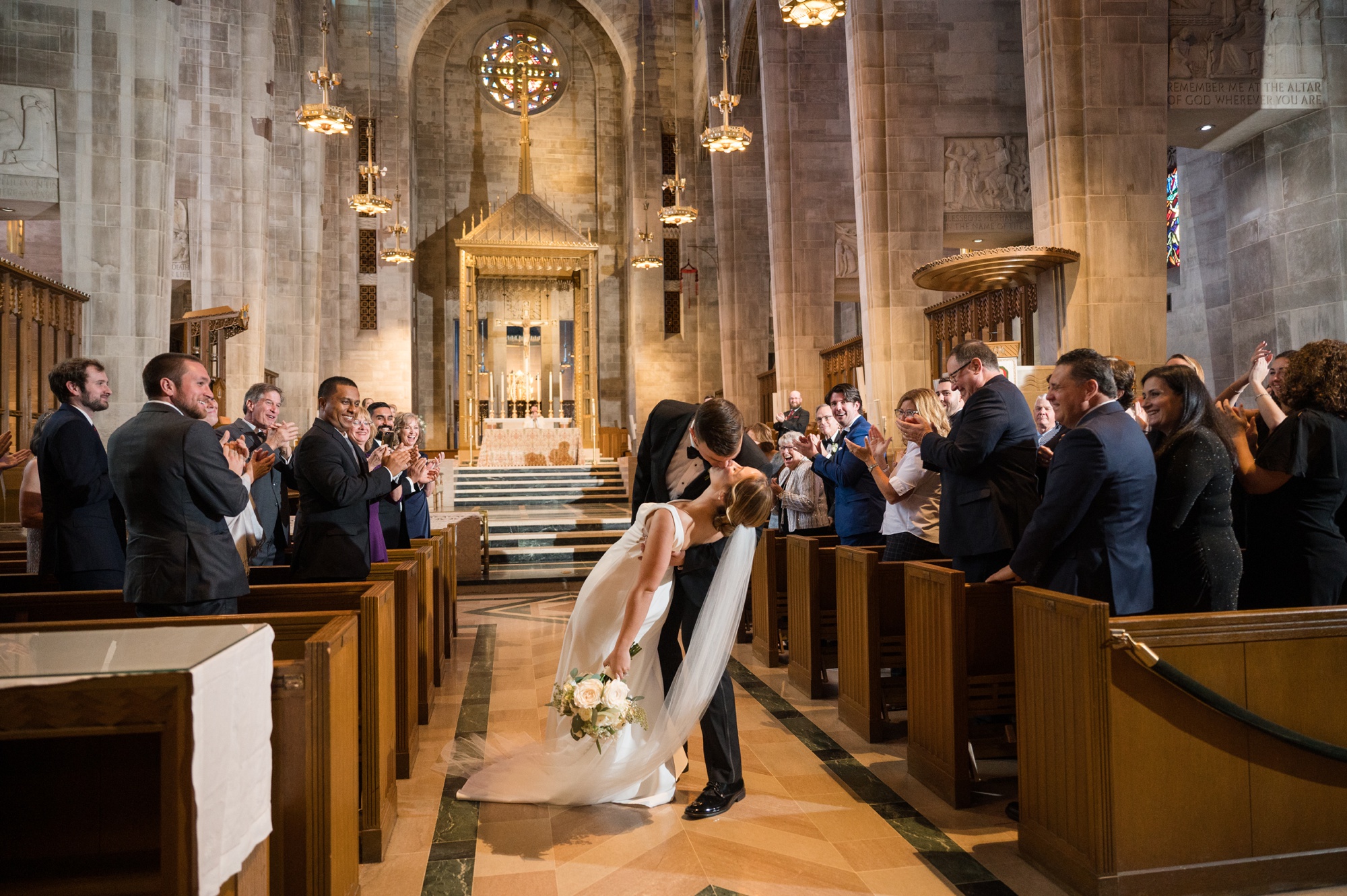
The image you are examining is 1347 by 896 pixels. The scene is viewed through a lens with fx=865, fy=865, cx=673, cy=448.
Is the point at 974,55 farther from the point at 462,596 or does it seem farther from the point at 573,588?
the point at 462,596

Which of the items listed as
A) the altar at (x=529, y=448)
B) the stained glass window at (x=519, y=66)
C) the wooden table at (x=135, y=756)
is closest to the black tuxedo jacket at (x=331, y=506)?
the wooden table at (x=135, y=756)

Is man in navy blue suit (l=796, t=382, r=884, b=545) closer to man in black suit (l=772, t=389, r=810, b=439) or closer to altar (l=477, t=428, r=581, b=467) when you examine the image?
man in black suit (l=772, t=389, r=810, b=439)

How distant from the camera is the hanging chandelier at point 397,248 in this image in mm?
17578

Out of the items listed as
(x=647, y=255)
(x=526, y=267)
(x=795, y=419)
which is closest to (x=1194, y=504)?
(x=795, y=419)

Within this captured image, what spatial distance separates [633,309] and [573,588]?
12.5 meters

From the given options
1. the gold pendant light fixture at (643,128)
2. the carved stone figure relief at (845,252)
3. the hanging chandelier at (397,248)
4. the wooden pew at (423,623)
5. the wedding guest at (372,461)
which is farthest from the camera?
the gold pendant light fixture at (643,128)

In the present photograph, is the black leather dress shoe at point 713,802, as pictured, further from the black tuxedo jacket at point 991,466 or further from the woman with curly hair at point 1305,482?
the woman with curly hair at point 1305,482

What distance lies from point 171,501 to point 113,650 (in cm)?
133

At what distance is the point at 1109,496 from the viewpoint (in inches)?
113

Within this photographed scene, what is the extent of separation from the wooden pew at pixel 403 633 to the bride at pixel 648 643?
1.30 ft

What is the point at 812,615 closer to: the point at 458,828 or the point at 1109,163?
the point at 458,828

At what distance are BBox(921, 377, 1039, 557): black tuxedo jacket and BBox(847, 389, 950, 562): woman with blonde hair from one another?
26.7 inches

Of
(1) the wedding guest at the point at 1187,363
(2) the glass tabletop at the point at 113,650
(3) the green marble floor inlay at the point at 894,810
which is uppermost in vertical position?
(1) the wedding guest at the point at 1187,363

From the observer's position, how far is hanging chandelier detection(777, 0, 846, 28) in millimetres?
9219
